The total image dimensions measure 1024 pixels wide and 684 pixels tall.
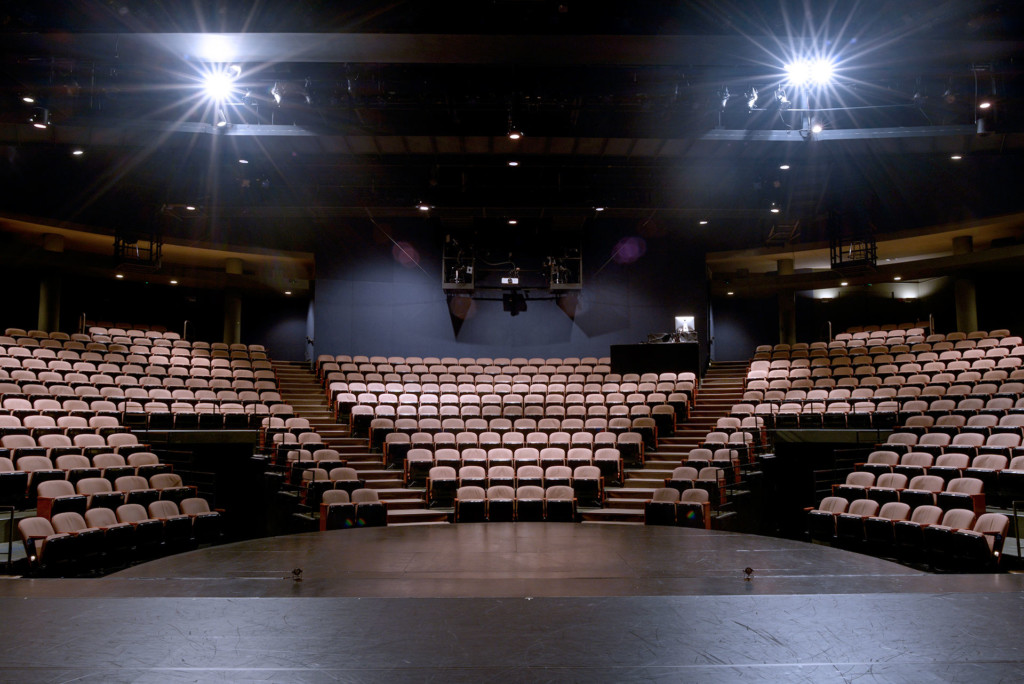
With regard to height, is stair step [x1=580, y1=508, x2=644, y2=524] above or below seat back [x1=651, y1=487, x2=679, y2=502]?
below

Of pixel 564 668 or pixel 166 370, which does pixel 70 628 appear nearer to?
pixel 564 668

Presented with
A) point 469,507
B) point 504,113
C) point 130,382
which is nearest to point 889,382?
point 469,507

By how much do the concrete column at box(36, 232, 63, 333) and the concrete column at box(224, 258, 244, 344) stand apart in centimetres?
276

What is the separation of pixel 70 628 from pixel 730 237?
12.7m

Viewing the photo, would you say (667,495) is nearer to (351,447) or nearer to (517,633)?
(351,447)

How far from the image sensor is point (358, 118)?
27.0 feet

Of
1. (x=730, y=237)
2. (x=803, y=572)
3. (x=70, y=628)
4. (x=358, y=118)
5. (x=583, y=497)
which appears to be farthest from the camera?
(x=730, y=237)

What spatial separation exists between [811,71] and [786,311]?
7.56 m

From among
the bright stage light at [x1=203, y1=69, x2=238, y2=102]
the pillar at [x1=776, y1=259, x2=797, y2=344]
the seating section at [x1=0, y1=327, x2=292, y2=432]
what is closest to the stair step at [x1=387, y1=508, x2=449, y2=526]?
the seating section at [x1=0, y1=327, x2=292, y2=432]

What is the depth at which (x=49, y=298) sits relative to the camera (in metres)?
10.9

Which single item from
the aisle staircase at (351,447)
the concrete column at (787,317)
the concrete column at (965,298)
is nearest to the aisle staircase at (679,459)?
the aisle staircase at (351,447)

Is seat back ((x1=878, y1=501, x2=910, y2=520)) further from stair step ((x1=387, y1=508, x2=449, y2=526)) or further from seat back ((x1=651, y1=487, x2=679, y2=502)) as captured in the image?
stair step ((x1=387, y1=508, x2=449, y2=526))

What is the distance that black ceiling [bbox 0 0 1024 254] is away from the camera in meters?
4.87

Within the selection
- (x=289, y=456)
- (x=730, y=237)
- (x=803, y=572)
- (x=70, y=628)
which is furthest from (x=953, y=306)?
(x=70, y=628)
